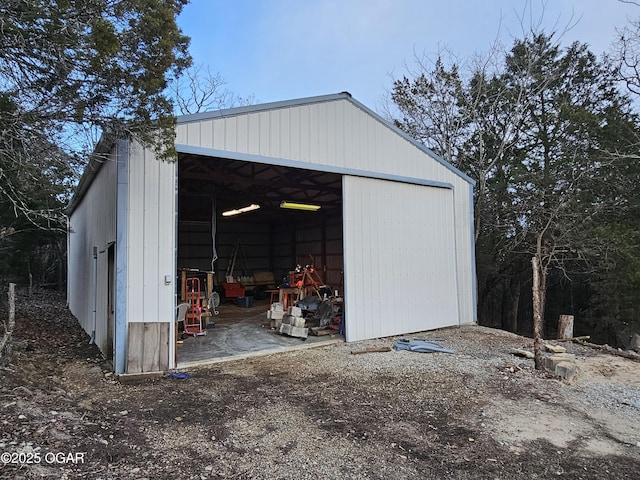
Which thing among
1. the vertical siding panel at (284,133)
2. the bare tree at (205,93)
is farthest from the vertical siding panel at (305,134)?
the bare tree at (205,93)

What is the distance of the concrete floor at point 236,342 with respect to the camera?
614cm

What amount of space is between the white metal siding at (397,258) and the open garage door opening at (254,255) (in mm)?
1002

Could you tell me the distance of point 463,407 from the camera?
4125 mm

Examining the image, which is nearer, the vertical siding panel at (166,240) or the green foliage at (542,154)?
the vertical siding panel at (166,240)

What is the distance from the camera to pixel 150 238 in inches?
212

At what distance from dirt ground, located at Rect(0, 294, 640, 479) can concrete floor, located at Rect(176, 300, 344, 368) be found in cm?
36

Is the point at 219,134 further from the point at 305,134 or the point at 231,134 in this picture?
the point at 305,134

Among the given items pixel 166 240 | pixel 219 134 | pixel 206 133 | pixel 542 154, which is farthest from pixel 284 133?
pixel 542 154

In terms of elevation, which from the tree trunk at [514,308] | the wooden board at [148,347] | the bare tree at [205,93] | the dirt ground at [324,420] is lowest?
Result: the tree trunk at [514,308]

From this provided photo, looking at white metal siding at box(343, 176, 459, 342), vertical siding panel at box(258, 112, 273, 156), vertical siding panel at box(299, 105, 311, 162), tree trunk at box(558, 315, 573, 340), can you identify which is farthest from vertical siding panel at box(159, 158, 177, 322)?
tree trunk at box(558, 315, 573, 340)

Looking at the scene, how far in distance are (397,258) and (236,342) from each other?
3502mm

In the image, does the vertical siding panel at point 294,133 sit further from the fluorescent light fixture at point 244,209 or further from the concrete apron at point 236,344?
the fluorescent light fixture at point 244,209

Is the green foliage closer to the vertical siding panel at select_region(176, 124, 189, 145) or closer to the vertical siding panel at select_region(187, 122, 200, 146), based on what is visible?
the vertical siding panel at select_region(187, 122, 200, 146)

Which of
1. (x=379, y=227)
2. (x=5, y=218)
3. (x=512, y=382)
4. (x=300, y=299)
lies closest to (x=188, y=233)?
(x=5, y=218)
